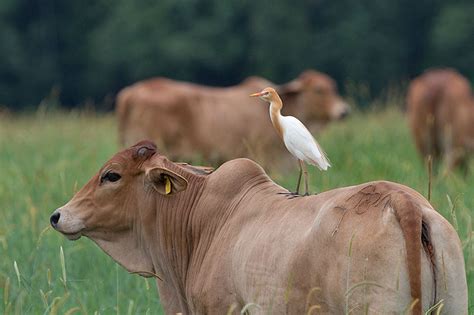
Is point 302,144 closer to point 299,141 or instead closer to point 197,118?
point 299,141

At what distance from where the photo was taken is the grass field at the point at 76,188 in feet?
19.2

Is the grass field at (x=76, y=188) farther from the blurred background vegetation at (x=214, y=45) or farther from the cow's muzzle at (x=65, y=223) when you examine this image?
the blurred background vegetation at (x=214, y=45)

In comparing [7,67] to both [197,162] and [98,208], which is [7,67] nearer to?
[197,162]

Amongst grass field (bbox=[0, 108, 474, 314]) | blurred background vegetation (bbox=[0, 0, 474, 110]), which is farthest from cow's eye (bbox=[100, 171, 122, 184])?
blurred background vegetation (bbox=[0, 0, 474, 110])

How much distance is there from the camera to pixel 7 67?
36875 mm

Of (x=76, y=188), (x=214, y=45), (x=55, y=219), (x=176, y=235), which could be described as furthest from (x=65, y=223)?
(x=214, y=45)

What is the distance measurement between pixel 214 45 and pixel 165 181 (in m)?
31.4

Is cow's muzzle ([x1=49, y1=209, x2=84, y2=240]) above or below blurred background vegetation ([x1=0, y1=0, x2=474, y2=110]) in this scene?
above

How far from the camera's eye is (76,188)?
6242 mm

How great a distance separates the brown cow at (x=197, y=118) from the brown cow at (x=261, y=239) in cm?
601

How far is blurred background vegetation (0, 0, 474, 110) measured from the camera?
35688mm

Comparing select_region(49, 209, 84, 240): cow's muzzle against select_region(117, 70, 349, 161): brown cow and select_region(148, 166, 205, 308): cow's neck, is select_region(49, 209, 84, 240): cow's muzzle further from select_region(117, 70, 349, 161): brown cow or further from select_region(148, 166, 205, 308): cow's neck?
select_region(117, 70, 349, 161): brown cow

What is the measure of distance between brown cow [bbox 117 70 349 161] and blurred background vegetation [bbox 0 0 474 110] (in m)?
22.2

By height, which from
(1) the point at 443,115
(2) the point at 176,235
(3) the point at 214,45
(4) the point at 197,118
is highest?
(2) the point at 176,235
